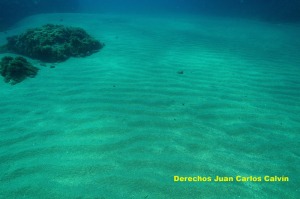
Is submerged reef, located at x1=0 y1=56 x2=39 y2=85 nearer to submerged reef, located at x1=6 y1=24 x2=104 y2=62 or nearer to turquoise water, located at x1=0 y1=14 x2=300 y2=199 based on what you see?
turquoise water, located at x1=0 y1=14 x2=300 y2=199

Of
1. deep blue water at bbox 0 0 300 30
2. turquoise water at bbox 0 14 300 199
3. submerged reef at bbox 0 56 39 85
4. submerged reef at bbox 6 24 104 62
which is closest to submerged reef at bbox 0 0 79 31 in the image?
deep blue water at bbox 0 0 300 30

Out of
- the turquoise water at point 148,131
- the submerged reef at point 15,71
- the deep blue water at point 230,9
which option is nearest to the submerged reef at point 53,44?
the turquoise water at point 148,131

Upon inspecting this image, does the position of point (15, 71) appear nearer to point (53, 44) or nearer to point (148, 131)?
point (53, 44)

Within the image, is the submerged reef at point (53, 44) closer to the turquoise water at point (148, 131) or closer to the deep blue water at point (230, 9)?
the turquoise water at point (148, 131)

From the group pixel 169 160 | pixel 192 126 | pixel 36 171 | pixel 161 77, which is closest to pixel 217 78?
pixel 161 77

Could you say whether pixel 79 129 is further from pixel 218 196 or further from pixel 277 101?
pixel 277 101

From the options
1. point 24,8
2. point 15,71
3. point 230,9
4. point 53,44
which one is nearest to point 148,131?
point 15,71
